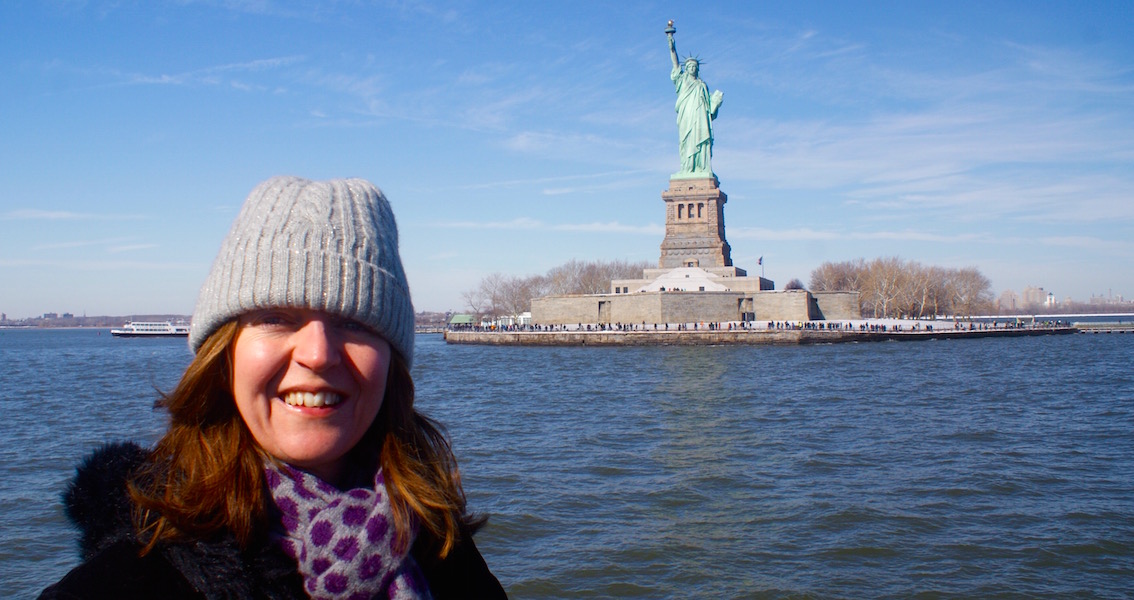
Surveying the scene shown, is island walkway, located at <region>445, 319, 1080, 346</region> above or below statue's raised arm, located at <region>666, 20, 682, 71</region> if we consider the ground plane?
below

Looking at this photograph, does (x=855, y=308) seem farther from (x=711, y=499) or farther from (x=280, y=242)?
(x=280, y=242)

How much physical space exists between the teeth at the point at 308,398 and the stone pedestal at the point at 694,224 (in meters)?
41.2

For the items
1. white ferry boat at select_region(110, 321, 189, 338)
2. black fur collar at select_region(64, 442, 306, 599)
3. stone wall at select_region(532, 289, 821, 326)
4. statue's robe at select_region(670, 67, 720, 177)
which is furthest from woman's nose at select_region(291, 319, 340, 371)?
white ferry boat at select_region(110, 321, 189, 338)

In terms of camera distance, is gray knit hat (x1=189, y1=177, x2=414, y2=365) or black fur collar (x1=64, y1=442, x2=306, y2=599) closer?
black fur collar (x1=64, y1=442, x2=306, y2=599)

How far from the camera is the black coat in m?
1.07

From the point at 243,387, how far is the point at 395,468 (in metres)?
0.27

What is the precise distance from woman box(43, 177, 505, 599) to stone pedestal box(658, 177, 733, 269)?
4111 cm

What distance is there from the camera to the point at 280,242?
4.09 ft

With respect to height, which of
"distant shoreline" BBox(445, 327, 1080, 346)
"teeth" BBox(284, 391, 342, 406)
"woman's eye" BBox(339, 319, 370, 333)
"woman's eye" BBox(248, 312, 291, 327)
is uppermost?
"woman's eye" BBox(248, 312, 291, 327)

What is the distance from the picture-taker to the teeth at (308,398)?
1.26 meters

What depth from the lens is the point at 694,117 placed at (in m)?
42.2

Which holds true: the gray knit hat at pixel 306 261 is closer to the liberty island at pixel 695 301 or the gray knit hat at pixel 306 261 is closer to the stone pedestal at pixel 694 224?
the liberty island at pixel 695 301

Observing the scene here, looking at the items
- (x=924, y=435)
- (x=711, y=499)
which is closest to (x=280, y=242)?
(x=711, y=499)

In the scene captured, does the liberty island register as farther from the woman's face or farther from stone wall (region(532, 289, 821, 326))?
the woman's face
